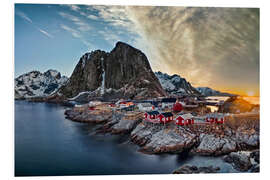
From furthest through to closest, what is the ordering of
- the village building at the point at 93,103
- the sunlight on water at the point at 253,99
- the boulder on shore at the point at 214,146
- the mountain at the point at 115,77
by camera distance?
1. the village building at the point at 93,103
2. the mountain at the point at 115,77
3. the sunlight on water at the point at 253,99
4. the boulder on shore at the point at 214,146

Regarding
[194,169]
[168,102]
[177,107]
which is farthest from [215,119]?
[194,169]

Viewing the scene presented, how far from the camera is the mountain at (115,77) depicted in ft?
16.2

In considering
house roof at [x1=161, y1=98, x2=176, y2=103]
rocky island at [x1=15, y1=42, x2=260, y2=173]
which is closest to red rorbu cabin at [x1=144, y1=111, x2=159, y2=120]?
rocky island at [x1=15, y1=42, x2=260, y2=173]

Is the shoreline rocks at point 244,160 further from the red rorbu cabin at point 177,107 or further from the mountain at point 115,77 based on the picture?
the mountain at point 115,77

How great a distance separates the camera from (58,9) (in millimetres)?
4352

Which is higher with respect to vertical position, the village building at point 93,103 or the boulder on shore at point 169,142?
the village building at point 93,103

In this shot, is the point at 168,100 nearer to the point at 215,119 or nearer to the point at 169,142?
the point at 169,142

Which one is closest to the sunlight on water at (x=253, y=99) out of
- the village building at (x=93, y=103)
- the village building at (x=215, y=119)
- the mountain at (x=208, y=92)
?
the mountain at (x=208, y=92)

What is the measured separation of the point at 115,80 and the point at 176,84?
186 cm

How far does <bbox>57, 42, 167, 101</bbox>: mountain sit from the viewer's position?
16.2 ft

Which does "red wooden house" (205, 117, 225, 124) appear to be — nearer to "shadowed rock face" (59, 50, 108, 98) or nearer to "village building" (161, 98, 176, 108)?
"village building" (161, 98, 176, 108)
